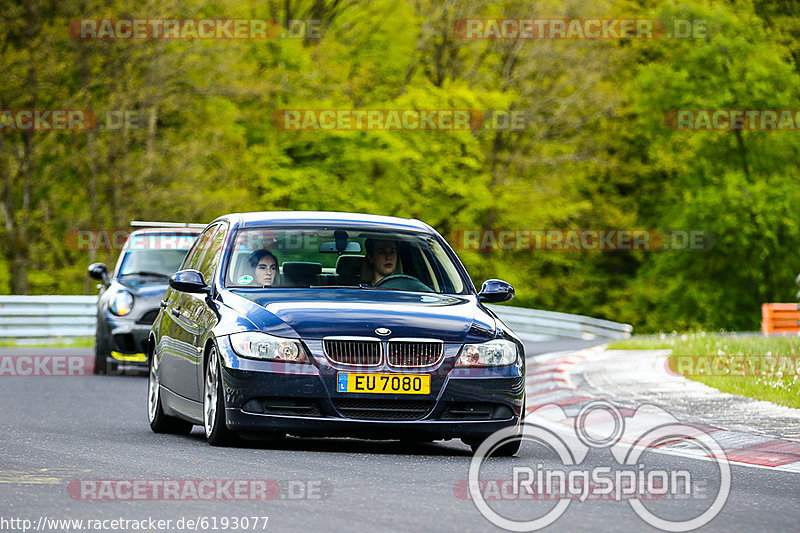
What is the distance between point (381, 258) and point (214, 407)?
71.0 inches

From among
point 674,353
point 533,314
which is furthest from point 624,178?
point 674,353

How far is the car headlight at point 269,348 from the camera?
10.0m

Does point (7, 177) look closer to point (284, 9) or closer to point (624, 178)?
point (284, 9)

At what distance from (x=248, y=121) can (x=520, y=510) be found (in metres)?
38.6

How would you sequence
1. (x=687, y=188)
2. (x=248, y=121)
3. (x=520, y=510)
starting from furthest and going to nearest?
(x=687, y=188), (x=248, y=121), (x=520, y=510)

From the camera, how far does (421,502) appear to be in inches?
304
